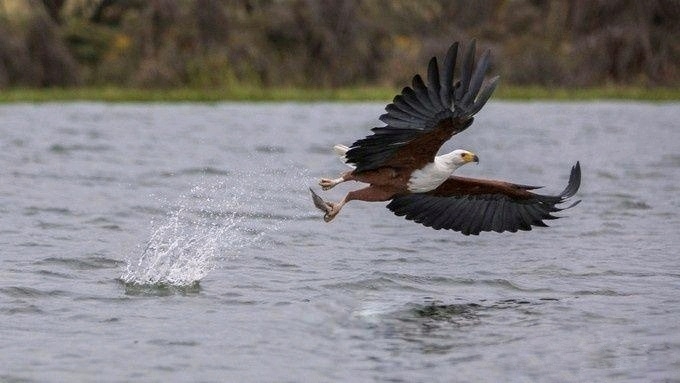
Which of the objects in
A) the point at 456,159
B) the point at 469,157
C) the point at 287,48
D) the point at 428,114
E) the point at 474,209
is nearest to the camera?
the point at 428,114

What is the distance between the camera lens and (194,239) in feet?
40.5

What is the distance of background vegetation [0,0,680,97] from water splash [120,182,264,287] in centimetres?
1371

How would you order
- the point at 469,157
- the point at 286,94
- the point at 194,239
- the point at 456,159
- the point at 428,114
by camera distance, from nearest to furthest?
the point at 428,114 < the point at 469,157 < the point at 456,159 < the point at 194,239 < the point at 286,94

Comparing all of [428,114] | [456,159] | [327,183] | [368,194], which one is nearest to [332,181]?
[327,183]

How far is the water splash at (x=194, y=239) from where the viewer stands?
10039 millimetres

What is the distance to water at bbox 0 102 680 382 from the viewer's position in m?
7.70

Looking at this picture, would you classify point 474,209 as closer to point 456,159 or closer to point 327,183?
point 456,159

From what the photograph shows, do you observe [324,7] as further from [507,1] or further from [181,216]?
[181,216]

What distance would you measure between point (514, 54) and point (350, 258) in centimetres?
2292

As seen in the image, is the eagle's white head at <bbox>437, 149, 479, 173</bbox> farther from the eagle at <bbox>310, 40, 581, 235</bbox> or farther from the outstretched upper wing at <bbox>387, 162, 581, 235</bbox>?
the outstretched upper wing at <bbox>387, 162, 581, 235</bbox>

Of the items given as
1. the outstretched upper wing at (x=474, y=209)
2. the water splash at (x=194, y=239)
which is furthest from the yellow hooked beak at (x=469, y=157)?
the water splash at (x=194, y=239)

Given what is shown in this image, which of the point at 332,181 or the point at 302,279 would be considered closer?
the point at 332,181

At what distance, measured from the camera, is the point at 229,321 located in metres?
8.59

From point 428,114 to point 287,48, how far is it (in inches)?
950
